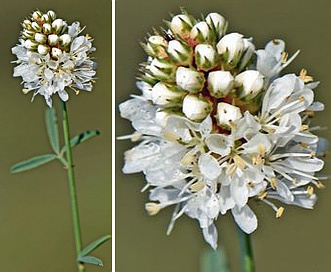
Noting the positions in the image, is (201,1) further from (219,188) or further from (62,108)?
(219,188)

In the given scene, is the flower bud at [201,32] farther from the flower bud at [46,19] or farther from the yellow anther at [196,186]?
the flower bud at [46,19]

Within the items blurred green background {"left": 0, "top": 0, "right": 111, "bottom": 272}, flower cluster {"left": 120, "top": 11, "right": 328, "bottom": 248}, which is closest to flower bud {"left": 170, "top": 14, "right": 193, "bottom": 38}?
flower cluster {"left": 120, "top": 11, "right": 328, "bottom": 248}

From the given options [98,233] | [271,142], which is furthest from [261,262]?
[271,142]

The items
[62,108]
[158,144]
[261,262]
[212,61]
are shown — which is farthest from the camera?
[261,262]

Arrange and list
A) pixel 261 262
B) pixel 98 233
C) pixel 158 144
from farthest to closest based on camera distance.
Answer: pixel 261 262
pixel 98 233
pixel 158 144

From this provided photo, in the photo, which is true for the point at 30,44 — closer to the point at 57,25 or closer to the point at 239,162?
the point at 57,25

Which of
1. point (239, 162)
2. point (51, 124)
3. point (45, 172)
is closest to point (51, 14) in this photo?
point (51, 124)

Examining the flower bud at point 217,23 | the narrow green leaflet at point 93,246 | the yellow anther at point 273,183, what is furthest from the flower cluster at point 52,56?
the yellow anther at point 273,183
